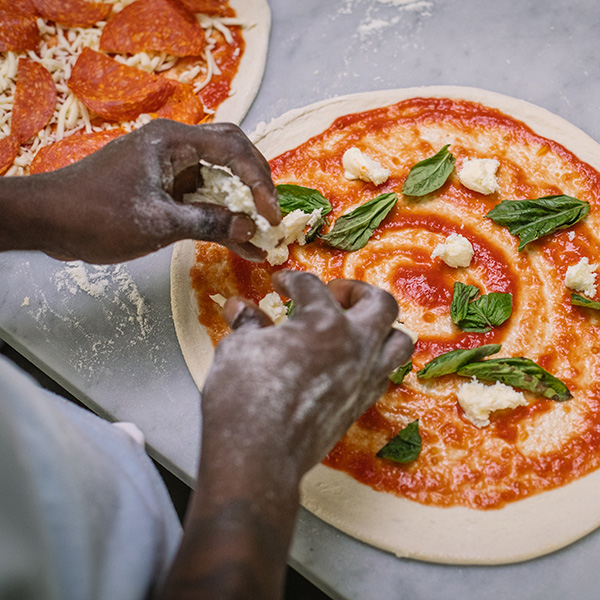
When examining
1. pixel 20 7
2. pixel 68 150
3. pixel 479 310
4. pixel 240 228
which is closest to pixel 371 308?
pixel 240 228

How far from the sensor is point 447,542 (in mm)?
1858

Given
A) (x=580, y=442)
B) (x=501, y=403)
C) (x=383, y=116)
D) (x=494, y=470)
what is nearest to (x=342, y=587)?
(x=494, y=470)

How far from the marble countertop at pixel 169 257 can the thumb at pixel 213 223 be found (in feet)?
2.33

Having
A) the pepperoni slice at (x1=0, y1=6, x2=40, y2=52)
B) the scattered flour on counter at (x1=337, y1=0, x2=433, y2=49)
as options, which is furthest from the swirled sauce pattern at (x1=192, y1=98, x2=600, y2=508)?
the pepperoni slice at (x1=0, y1=6, x2=40, y2=52)

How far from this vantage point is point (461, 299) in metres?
2.06

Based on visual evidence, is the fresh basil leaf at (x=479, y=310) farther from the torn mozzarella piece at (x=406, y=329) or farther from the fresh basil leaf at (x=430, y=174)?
the fresh basil leaf at (x=430, y=174)

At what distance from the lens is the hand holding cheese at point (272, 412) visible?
1.15 meters

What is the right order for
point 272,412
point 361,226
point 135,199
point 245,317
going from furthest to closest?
point 361,226 < point 135,199 < point 245,317 < point 272,412

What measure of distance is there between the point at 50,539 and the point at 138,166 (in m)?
1.05

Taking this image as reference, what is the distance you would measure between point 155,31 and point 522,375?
7.36 feet

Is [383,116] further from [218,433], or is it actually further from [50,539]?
[50,539]

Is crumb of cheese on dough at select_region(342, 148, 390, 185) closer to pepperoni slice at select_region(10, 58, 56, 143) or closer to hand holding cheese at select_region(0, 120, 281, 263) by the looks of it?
hand holding cheese at select_region(0, 120, 281, 263)

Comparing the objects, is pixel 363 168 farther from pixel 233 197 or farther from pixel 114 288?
pixel 114 288

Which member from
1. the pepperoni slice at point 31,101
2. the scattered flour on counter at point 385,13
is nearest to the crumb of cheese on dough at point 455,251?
the scattered flour on counter at point 385,13
